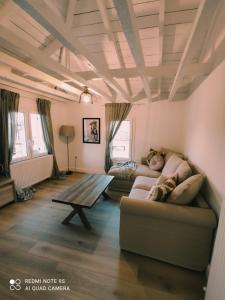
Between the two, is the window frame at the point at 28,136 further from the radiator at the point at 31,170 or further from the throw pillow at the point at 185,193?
the throw pillow at the point at 185,193

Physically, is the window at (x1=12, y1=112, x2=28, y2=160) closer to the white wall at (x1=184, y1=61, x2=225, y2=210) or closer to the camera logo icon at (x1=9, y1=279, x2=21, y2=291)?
the camera logo icon at (x1=9, y1=279, x2=21, y2=291)

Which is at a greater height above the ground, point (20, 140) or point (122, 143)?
point (20, 140)

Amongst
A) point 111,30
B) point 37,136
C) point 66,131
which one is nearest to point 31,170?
point 37,136

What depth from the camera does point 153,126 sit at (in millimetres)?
4445

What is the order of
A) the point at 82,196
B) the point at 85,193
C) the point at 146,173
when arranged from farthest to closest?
1. the point at 146,173
2. the point at 85,193
3. the point at 82,196

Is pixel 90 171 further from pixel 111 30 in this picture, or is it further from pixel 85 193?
pixel 111 30

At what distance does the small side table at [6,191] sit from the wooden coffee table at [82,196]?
1.20 metres

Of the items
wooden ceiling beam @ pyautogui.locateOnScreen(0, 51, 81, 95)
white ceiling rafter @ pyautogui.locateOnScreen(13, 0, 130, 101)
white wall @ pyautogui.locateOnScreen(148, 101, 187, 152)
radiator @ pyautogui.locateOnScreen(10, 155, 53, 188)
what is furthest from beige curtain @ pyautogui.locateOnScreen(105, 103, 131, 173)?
white ceiling rafter @ pyautogui.locateOnScreen(13, 0, 130, 101)

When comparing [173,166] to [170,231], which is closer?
Result: [170,231]

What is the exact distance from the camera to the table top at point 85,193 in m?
2.22

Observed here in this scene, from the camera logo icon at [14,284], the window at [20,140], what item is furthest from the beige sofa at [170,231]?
the window at [20,140]

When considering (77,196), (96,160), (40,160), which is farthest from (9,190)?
(96,160)

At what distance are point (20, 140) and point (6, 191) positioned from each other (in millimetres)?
1210

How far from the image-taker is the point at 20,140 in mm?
3619
